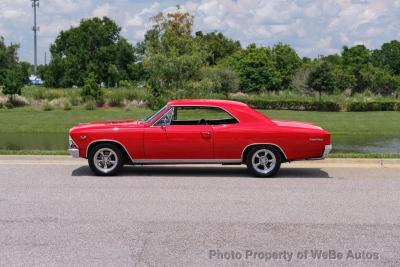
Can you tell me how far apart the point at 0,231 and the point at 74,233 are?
0.88m

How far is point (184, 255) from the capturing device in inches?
223

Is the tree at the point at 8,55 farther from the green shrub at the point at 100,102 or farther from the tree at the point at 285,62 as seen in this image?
the green shrub at the point at 100,102

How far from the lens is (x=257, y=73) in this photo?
69.0 meters

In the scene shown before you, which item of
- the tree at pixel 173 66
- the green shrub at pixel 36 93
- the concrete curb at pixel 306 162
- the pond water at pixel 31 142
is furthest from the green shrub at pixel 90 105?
the concrete curb at pixel 306 162

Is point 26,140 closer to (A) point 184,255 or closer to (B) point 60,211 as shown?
(B) point 60,211

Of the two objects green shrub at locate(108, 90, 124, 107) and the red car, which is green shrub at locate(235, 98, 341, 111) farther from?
the red car

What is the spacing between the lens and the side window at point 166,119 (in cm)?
1063

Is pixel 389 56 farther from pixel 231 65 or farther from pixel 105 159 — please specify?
pixel 105 159

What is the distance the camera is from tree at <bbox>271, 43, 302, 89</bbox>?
241 feet

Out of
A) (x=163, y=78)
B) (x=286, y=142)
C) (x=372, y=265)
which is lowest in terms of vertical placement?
(x=372, y=265)

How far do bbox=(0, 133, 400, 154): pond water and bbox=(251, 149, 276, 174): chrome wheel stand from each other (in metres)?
8.00

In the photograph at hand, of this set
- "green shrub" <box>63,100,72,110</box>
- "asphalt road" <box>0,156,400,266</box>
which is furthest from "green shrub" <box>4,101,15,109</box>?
"asphalt road" <box>0,156,400,266</box>

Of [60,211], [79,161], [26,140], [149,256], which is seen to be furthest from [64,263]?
[26,140]

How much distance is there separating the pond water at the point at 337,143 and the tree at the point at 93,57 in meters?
50.9
